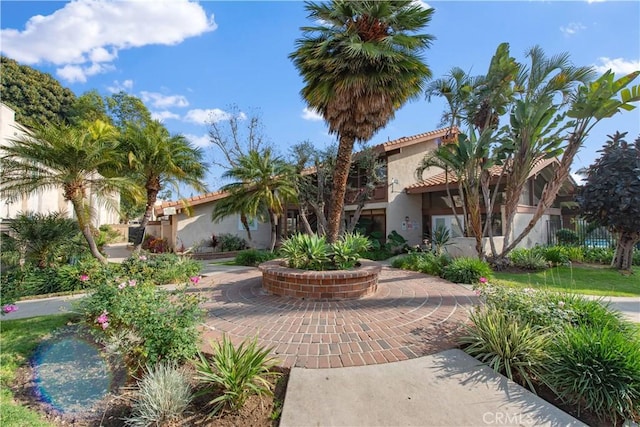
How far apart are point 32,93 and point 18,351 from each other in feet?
128

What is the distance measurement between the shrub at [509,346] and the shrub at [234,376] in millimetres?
2973

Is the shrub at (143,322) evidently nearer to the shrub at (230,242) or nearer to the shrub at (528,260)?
the shrub at (528,260)

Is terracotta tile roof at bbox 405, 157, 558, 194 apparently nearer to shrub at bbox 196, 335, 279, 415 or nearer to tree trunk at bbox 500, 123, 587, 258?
tree trunk at bbox 500, 123, 587, 258

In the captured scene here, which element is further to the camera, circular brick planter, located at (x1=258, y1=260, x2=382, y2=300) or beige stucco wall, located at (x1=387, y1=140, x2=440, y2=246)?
beige stucco wall, located at (x1=387, y1=140, x2=440, y2=246)

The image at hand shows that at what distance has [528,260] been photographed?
11.6 m

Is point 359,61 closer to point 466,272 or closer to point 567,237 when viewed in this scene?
point 466,272

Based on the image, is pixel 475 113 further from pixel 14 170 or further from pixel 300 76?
pixel 14 170

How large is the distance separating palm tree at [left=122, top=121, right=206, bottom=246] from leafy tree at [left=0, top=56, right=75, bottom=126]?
81.5 ft

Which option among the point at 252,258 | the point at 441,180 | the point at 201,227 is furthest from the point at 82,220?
the point at 441,180

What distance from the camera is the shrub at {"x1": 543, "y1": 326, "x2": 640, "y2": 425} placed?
296 cm

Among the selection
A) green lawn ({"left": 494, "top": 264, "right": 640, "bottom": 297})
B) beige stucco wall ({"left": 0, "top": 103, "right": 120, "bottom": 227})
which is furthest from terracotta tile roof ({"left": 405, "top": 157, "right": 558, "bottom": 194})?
beige stucco wall ({"left": 0, "top": 103, "right": 120, "bottom": 227})

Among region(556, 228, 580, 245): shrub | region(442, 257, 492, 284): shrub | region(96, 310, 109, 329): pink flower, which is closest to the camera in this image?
region(96, 310, 109, 329): pink flower

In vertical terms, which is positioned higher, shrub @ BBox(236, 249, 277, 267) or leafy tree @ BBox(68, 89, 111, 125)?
leafy tree @ BBox(68, 89, 111, 125)

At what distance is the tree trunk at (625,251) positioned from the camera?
11.0 meters
